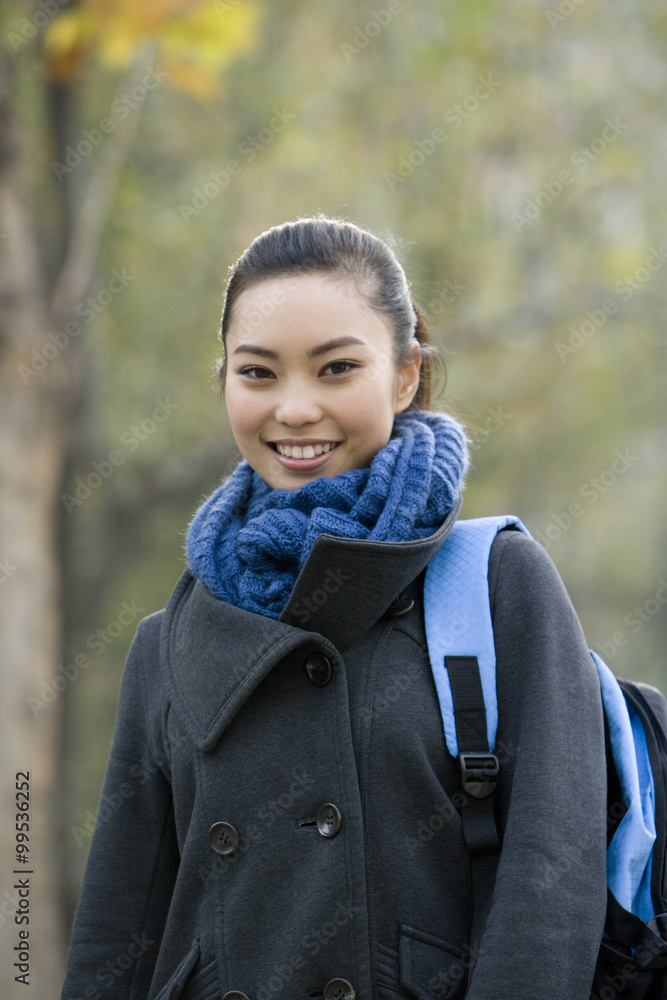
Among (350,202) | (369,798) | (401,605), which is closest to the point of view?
(369,798)

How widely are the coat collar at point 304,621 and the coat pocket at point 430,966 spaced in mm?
529

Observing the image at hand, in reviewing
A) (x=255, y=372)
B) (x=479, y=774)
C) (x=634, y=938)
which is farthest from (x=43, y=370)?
A: (x=634, y=938)

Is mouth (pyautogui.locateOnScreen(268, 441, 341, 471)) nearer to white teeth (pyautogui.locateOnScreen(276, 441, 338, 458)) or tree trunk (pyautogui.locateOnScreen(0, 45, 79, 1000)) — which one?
white teeth (pyautogui.locateOnScreen(276, 441, 338, 458))

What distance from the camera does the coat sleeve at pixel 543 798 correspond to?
1.80 meters

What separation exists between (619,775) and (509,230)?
7021mm

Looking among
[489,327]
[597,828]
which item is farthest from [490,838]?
[489,327]

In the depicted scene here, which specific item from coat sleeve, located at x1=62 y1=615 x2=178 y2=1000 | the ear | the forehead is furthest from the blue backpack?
coat sleeve, located at x1=62 y1=615 x2=178 y2=1000

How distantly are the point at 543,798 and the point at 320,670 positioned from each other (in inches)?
19.2

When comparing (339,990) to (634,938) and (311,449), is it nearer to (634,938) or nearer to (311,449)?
(634,938)

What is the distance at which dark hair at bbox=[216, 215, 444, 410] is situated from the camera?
2234 mm

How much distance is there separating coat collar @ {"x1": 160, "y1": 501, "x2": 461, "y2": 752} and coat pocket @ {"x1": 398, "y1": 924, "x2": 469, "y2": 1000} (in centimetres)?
53

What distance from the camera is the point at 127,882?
2.32m

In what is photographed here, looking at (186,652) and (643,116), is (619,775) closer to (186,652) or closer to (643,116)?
(186,652)

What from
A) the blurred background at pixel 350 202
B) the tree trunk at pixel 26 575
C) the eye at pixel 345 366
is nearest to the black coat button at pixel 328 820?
the eye at pixel 345 366
